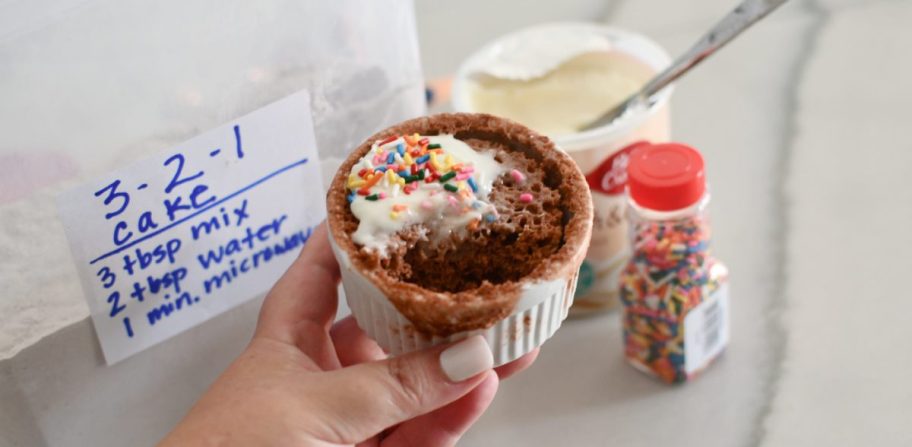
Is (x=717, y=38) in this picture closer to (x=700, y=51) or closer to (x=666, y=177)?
(x=700, y=51)

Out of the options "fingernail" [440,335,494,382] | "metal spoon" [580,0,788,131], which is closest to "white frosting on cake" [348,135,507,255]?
"fingernail" [440,335,494,382]

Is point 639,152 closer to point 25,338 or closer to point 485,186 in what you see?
point 485,186

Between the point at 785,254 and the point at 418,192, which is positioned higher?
the point at 418,192

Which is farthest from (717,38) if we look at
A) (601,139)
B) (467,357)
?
(467,357)

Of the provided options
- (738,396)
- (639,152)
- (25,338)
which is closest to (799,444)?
(738,396)

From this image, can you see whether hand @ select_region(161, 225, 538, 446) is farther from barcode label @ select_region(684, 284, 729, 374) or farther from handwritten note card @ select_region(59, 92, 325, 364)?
barcode label @ select_region(684, 284, 729, 374)
